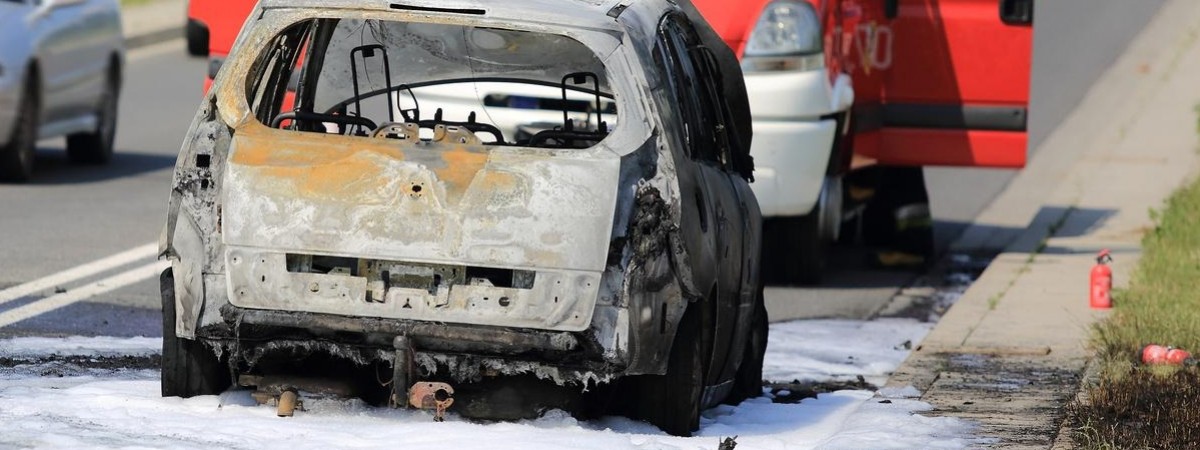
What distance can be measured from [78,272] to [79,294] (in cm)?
88

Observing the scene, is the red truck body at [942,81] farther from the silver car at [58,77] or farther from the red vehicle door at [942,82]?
the silver car at [58,77]

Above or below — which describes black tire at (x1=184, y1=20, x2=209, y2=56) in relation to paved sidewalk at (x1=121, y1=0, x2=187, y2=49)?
above

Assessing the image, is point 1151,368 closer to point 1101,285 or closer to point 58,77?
point 1101,285

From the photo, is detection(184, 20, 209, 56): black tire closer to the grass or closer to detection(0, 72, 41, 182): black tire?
detection(0, 72, 41, 182): black tire

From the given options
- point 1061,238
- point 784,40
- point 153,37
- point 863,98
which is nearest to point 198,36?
point 784,40

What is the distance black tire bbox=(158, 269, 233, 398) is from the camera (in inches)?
294

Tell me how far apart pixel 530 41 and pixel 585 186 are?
1.56 meters

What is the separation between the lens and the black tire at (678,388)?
7402mm

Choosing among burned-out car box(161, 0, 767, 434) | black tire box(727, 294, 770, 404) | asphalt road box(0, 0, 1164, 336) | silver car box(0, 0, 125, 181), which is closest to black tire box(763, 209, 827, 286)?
asphalt road box(0, 0, 1164, 336)

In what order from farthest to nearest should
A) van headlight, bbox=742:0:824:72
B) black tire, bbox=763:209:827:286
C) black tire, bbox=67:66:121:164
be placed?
1. black tire, bbox=67:66:121:164
2. black tire, bbox=763:209:827:286
3. van headlight, bbox=742:0:824:72

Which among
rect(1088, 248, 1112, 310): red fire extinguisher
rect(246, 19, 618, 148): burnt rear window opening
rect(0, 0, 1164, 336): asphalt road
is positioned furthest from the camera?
rect(1088, 248, 1112, 310): red fire extinguisher

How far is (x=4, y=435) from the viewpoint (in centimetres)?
662

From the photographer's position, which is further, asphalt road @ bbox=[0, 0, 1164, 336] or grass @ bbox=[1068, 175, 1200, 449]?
asphalt road @ bbox=[0, 0, 1164, 336]

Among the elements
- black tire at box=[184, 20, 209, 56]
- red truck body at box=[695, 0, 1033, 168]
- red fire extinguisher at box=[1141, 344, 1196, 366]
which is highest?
black tire at box=[184, 20, 209, 56]
